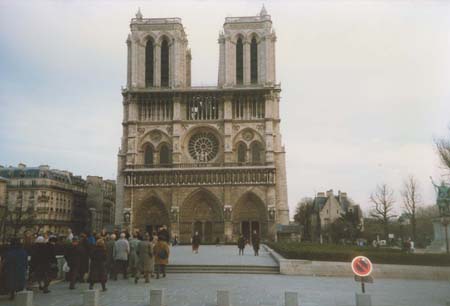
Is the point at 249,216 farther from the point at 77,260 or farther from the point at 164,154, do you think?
the point at 77,260

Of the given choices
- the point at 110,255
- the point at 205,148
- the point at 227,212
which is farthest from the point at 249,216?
the point at 110,255

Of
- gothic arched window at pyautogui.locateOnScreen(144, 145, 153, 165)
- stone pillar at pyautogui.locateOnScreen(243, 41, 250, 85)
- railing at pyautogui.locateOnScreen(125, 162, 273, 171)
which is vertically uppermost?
stone pillar at pyautogui.locateOnScreen(243, 41, 250, 85)

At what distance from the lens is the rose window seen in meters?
54.8

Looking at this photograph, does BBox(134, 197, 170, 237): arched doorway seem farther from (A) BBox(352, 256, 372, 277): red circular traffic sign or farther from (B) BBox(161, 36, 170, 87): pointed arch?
(A) BBox(352, 256, 372, 277): red circular traffic sign

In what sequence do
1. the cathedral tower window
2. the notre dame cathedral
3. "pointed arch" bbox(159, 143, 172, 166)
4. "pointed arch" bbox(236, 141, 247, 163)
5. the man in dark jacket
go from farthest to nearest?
1. "pointed arch" bbox(159, 143, 172, 166)
2. "pointed arch" bbox(236, 141, 247, 163)
3. the cathedral tower window
4. the notre dame cathedral
5. the man in dark jacket

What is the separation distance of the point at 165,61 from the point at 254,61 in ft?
32.2

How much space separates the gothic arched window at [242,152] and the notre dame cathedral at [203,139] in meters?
0.14

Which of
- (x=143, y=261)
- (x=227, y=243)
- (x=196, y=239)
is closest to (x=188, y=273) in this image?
(x=143, y=261)

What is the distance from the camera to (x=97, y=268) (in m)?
15.1

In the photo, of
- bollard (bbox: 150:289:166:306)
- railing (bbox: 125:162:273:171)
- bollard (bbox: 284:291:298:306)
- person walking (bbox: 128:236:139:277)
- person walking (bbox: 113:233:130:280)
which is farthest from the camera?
railing (bbox: 125:162:273:171)

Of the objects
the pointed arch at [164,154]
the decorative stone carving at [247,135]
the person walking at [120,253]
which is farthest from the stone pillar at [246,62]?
the person walking at [120,253]

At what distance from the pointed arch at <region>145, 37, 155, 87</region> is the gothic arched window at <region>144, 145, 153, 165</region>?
7.05 meters

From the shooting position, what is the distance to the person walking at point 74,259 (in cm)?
1558

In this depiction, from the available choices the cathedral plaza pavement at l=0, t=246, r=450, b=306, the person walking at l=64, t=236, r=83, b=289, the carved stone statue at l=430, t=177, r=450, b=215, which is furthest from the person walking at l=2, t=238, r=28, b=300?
the carved stone statue at l=430, t=177, r=450, b=215
